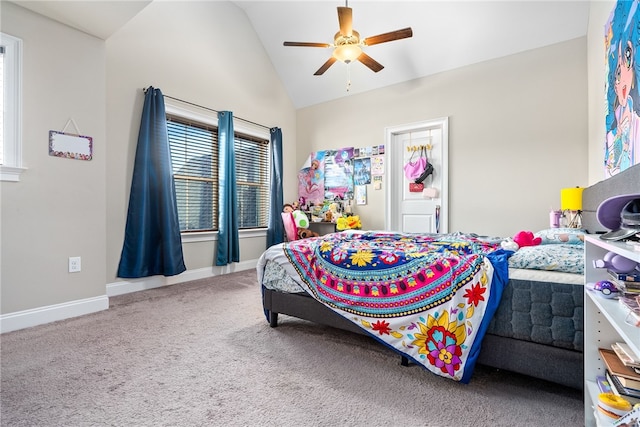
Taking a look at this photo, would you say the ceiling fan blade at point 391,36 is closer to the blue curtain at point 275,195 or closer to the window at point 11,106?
the blue curtain at point 275,195

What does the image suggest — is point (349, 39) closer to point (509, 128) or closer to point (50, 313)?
point (509, 128)

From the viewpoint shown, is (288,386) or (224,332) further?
(224,332)

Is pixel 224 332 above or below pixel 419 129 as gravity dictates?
below

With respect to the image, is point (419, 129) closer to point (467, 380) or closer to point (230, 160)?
point (230, 160)

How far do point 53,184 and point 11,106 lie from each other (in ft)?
2.00

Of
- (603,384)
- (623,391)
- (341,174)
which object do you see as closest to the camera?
(623,391)

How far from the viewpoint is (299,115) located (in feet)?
18.1

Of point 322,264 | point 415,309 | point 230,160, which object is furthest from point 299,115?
point 415,309

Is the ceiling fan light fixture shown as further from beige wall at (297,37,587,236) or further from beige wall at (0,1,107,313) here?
beige wall at (0,1,107,313)

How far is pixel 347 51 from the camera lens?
3166 mm

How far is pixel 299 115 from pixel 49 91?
3.65m

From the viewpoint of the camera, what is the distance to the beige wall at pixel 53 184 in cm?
229

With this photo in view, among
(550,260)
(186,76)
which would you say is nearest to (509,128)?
(550,260)

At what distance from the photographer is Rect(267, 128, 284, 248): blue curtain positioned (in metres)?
4.91
